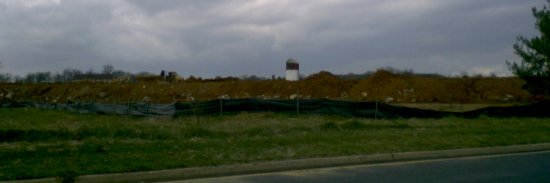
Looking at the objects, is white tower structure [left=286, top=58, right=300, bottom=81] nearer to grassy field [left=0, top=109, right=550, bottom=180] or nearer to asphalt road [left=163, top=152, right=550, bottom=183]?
grassy field [left=0, top=109, right=550, bottom=180]

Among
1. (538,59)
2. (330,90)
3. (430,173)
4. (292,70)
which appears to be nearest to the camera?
(430,173)

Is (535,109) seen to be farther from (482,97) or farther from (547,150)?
(482,97)

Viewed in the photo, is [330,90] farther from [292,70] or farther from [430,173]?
[430,173]

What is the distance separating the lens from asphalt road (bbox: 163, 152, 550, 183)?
889 centimetres

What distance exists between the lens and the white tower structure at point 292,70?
4728cm

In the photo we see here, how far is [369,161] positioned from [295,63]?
36.8 metres

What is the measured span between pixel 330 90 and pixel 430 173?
1309 inches

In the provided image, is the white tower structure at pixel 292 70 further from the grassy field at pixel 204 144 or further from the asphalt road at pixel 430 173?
the asphalt road at pixel 430 173

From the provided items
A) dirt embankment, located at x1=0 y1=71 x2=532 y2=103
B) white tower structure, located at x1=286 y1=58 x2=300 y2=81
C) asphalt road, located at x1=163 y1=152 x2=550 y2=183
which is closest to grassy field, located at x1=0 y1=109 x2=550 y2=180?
asphalt road, located at x1=163 y1=152 x2=550 y2=183

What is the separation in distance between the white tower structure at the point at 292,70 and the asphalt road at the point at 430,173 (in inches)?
1420

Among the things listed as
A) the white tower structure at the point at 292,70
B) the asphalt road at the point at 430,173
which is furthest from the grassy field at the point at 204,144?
the white tower structure at the point at 292,70

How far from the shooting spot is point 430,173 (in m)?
9.55

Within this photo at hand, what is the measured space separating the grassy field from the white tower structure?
29.5 m

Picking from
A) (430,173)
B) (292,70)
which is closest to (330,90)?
(292,70)
